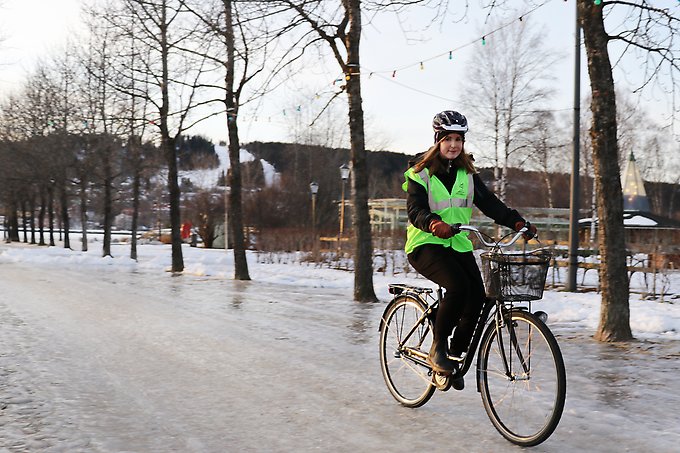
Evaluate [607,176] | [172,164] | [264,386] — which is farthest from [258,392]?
[172,164]

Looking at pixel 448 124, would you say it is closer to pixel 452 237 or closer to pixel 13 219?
pixel 452 237

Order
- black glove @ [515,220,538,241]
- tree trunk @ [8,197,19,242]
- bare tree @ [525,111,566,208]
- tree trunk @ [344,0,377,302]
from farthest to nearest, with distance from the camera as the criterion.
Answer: tree trunk @ [8,197,19,242]
bare tree @ [525,111,566,208]
tree trunk @ [344,0,377,302]
black glove @ [515,220,538,241]

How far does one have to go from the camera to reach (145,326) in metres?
9.73

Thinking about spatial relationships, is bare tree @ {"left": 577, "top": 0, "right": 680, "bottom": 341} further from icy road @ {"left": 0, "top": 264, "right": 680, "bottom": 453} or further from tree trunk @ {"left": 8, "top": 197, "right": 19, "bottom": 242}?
tree trunk @ {"left": 8, "top": 197, "right": 19, "bottom": 242}

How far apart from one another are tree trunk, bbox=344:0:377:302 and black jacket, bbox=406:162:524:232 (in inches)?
337

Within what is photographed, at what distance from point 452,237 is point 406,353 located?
123 cm

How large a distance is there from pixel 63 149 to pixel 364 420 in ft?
119

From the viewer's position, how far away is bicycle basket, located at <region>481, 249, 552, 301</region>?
13.4 ft

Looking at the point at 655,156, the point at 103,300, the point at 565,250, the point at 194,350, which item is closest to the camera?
the point at 194,350

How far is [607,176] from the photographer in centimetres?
848

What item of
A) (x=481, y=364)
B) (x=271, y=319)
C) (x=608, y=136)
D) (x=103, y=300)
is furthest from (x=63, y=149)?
(x=481, y=364)

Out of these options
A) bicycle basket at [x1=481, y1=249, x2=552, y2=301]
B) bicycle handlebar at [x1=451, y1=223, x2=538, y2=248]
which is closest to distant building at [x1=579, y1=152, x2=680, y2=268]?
bicycle handlebar at [x1=451, y1=223, x2=538, y2=248]

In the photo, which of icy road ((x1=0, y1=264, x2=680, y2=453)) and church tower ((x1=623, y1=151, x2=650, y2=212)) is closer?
icy road ((x1=0, y1=264, x2=680, y2=453))

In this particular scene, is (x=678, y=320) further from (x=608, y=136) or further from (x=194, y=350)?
(x=194, y=350)
